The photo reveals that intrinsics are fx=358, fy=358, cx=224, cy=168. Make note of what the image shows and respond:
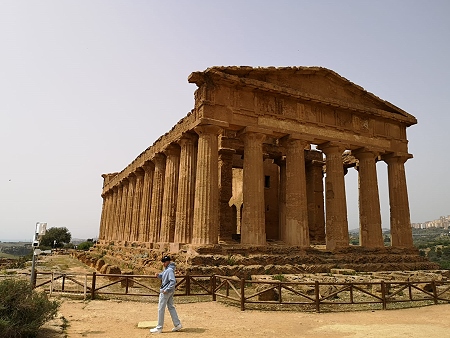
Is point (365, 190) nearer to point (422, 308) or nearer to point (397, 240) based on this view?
point (397, 240)

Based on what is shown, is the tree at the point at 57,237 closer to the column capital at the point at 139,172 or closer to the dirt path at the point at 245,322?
the column capital at the point at 139,172

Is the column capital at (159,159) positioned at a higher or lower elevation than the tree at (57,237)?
higher

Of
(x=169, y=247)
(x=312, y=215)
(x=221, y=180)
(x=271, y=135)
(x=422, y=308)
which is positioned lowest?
(x=422, y=308)

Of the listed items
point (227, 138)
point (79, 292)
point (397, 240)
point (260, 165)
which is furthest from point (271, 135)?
point (79, 292)

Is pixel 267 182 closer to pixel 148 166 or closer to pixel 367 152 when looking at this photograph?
pixel 367 152

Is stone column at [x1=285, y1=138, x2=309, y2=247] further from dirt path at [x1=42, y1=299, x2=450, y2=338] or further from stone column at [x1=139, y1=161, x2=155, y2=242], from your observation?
stone column at [x1=139, y1=161, x2=155, y2=242]

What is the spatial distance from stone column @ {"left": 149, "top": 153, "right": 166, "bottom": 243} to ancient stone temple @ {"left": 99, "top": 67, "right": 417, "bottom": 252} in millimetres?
70

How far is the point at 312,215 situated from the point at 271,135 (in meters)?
10.7

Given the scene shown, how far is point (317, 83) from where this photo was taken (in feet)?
68.5

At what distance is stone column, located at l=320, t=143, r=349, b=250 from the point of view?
772 inches

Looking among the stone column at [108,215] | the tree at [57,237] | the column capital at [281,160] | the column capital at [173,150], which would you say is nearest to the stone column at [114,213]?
the stone column at [108,215]

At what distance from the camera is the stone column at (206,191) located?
16422 millimetres

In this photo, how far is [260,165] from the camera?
18.2 m

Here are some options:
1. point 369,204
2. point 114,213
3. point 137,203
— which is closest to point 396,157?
point 369,204
